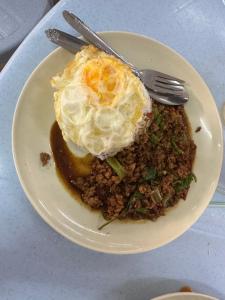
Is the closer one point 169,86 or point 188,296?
point 188,296

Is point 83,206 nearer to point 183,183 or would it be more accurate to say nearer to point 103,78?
point 183,183

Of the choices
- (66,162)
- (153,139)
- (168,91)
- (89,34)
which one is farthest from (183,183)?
(89,34)

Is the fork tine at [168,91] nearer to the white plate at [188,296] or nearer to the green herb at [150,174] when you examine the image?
the green herb at [150,174]

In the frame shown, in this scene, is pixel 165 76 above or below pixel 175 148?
above

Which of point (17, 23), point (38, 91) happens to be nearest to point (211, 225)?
point (38, 91)

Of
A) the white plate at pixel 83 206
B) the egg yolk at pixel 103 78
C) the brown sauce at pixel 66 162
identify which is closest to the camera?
the egg yolk at pixel 103 78

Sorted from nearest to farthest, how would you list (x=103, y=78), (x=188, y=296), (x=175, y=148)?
(x=103, y=78) → (x=188, y=296) → (x=175, y=148)

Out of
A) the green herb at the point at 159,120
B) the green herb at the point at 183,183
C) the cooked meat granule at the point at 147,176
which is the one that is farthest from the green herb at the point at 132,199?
the green herb at the point at 159,120
